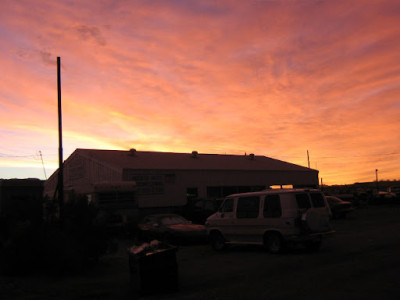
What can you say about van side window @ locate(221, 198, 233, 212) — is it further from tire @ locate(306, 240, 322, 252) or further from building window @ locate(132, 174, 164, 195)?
building window @ locate(132, 174, 164, 195)

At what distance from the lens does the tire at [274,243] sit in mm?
13720

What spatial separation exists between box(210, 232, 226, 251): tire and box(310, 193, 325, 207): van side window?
3.79 m

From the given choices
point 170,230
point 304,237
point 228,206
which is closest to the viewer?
point 304,237

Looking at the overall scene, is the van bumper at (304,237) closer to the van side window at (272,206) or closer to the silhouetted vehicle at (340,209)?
the van side window at (272,206)

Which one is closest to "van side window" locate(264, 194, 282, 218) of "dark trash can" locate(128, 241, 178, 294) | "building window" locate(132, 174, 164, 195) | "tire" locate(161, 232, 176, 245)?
"tire" locate(161, 232, 176, 245)

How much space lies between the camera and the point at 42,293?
942 cm

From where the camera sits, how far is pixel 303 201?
13.8 metres

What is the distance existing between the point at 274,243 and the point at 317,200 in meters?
2.02

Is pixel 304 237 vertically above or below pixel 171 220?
below

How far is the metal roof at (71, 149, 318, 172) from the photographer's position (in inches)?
1345

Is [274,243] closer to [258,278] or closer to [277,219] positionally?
[277,219]

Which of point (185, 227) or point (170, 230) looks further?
point (185, 227)

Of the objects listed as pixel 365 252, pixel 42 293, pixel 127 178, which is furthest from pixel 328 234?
pixel 127 178

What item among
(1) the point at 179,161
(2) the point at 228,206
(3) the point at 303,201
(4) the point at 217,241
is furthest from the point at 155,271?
(1) the point at 179,161
